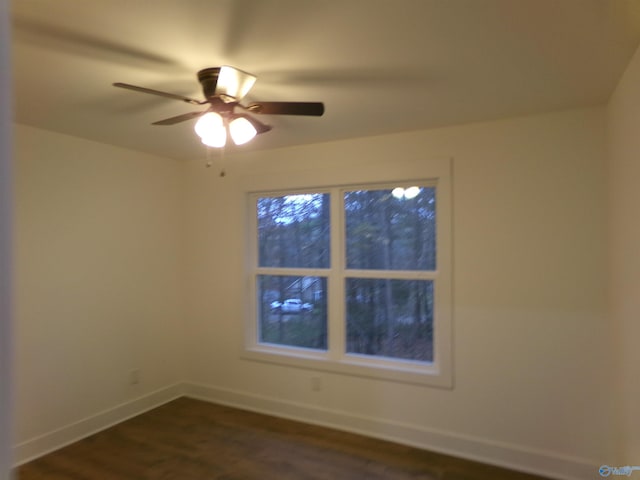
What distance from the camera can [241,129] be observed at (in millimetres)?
2070

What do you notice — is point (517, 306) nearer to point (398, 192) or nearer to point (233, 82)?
point (398, 192)

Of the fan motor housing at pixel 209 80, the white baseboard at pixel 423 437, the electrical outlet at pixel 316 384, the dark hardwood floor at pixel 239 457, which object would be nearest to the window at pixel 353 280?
the electrical outlet at pixel 316 384

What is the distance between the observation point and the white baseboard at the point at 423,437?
264cm

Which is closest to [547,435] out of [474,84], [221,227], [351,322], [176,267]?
[351,322]

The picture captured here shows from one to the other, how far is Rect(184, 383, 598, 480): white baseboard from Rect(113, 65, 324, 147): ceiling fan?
93.8 inches

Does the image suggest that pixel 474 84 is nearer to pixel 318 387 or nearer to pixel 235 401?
pixel 318 387

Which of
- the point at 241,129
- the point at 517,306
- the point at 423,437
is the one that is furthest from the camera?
the point at 423,437

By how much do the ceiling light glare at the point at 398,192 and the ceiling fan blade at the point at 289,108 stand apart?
1.46 metres

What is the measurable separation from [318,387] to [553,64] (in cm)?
278

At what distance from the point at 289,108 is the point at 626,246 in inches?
70.0

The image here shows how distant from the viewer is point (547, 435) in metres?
2.68

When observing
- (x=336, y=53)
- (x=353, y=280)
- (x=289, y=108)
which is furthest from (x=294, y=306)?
(x=336, y=53)

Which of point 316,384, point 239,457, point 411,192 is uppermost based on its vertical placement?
point 411,192

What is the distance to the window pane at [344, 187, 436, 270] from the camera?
3180 millimetres
